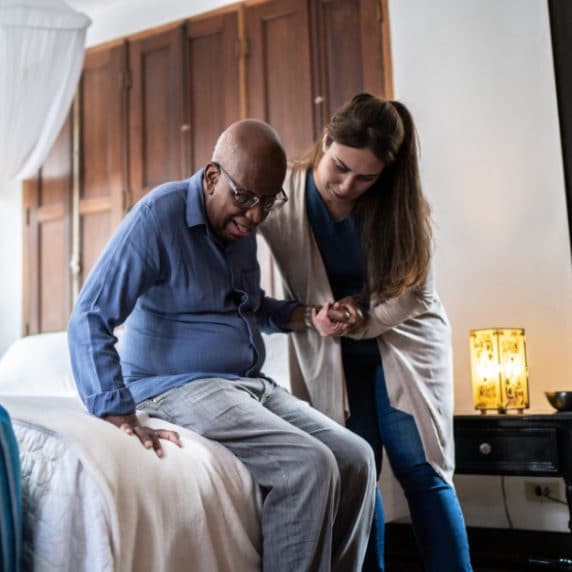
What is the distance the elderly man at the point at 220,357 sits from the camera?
1.29m

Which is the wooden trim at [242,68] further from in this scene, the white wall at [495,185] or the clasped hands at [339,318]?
the clasped hands at [339,318]

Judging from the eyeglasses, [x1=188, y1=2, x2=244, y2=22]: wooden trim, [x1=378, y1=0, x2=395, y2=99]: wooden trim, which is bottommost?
the eyeglasses

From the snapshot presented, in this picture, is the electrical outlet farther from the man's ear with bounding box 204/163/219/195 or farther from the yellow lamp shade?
the man's ear with bounding box 204/163/219/195

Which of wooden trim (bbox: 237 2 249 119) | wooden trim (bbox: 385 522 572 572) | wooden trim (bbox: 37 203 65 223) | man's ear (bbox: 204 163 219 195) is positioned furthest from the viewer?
wooden trim (bbox: 37 203 65 223)

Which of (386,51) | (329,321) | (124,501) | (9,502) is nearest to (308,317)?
(329,321)

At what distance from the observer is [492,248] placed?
102 inches

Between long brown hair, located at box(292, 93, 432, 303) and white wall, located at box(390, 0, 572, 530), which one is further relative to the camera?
white wall, located at box(390, 0, 572, 530)

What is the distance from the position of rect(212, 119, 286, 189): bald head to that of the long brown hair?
32 cm

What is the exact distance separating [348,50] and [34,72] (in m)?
1.26

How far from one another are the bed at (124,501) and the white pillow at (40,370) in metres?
1.26

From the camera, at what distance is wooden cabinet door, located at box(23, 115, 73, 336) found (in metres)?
3.59

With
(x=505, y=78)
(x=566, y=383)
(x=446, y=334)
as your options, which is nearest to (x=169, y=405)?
(x=446, y=334)

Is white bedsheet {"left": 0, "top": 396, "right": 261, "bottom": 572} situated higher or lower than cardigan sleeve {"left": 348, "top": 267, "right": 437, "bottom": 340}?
lower

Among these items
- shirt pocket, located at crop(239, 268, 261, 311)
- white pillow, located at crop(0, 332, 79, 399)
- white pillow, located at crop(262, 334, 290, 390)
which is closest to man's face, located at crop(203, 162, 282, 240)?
shirt pocket, located at crop(239, 268, 261, 311)
